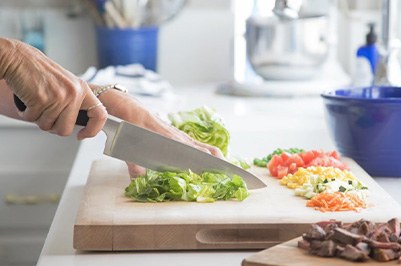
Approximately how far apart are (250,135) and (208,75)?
105 centimetres

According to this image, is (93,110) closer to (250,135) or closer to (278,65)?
(250,135)

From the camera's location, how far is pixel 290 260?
1196 millimetres

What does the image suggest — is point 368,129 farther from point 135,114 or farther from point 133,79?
point 133,79

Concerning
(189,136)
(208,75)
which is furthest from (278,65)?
(189,136)

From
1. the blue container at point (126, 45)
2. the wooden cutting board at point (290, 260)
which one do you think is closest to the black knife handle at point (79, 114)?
the wooden cutting board at point (290, 260)

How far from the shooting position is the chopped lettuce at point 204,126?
1882mm

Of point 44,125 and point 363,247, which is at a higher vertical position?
point 44,125

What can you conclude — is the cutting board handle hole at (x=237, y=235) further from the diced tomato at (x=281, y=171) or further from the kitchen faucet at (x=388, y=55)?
the kitchen faucet at (x=388, y=55)

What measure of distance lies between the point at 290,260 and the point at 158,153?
0.44 m

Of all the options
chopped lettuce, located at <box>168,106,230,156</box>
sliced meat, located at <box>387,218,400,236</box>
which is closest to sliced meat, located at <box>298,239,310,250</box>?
sliced meat, located at <box>387,218,400,236</box>

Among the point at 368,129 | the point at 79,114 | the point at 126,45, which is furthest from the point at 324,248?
the point at 126,45

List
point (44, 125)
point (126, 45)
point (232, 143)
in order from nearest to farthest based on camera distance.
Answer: point (44, 125)
point (232, 143)
point (126, 45)

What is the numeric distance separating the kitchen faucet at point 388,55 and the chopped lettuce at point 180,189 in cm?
106

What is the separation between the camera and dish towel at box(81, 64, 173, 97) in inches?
108
